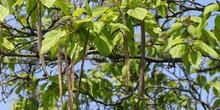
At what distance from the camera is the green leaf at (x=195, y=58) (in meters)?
1.84

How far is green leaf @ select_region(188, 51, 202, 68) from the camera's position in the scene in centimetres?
184

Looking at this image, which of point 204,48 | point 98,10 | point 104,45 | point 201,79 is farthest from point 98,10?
point 201,79

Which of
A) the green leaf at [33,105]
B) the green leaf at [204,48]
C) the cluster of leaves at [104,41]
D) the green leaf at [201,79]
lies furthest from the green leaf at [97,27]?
the green leaf at [201,79]

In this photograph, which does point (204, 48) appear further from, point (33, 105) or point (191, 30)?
point (33, 105)

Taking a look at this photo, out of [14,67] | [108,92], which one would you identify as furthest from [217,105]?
[14,67]

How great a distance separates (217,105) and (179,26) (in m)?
0.85

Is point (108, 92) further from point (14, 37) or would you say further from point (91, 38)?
point (91, 38)

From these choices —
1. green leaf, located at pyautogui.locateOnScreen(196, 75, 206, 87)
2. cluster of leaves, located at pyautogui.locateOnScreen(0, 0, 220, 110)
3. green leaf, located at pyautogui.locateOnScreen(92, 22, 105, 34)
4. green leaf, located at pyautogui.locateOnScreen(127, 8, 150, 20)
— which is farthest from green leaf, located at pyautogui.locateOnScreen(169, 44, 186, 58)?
green leaf, located at pyautogui.locateOnScreen(196, 75, 206, 87)

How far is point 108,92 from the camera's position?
2609 mm

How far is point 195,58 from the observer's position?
1856mm

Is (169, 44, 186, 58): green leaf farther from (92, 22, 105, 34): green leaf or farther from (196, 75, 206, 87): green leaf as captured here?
(196, 75, 206, 87): green leaf

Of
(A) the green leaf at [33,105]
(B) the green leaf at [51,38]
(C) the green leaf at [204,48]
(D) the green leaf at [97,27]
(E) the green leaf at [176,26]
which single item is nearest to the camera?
(B) the green leaf at [51,38]

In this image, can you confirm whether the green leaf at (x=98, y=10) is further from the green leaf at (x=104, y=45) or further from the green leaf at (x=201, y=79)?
the green leaf at (x=201, y=79)

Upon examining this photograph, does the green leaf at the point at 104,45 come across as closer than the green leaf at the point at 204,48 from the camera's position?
Yes
